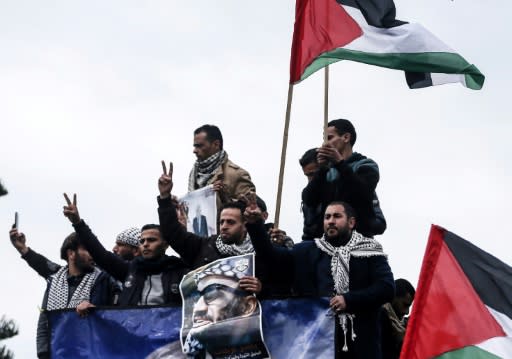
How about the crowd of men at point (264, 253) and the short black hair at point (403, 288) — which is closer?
the crowd of men at point (264, 253)

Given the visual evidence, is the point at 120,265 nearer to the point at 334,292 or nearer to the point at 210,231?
the point at 210,231

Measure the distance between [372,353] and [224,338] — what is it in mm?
1234

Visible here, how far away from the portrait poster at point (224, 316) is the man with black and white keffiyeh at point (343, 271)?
298mm

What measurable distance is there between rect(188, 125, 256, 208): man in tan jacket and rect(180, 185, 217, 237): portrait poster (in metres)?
0.09

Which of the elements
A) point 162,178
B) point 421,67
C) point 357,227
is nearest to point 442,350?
point 357,227

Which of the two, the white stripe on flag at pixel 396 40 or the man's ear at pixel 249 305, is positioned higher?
the white stripe on flag at pixel 396 40

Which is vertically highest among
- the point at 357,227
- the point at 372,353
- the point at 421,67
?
the point at 421,67

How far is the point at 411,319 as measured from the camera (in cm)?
1277

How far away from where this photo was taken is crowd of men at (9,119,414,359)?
1405 cm

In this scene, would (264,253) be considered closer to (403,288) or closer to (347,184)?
(347,184)

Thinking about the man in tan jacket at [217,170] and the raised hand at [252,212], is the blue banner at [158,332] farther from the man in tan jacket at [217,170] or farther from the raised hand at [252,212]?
the man in tan jacket at [217,170]

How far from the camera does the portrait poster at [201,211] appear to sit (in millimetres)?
15975

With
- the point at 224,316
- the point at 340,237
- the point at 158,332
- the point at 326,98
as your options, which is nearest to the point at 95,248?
the point at 158,332

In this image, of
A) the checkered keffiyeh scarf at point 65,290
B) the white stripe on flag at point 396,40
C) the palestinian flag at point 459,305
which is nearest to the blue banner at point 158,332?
the checkered keffiyeh scarf at point 65,290
